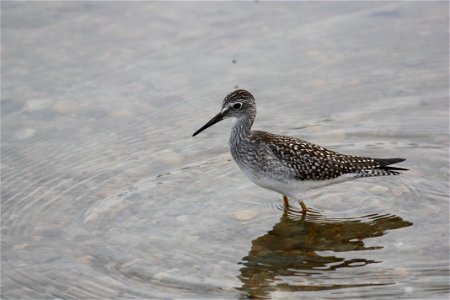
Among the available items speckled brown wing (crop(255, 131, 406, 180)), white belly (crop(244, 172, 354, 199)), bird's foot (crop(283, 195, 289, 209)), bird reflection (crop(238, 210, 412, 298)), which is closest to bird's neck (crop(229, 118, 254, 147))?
speckled brown wing (crop(255, 131, 406, 180))

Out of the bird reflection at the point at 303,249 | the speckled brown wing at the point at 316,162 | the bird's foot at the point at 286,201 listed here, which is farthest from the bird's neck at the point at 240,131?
the bird reflection at the point at 303,249

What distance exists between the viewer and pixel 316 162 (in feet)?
34.0

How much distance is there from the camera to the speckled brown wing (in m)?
10.3

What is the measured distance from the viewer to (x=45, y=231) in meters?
10.1

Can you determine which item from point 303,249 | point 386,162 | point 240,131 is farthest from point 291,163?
point 386,162

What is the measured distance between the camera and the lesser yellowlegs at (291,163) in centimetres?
1028

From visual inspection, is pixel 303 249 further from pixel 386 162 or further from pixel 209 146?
pixel 209 146

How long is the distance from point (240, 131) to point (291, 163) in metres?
0.86

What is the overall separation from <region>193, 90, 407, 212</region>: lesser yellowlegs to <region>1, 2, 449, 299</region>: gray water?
0.45 m

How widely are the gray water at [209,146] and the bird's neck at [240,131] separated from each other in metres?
0.77

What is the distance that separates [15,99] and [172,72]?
8.77 ft

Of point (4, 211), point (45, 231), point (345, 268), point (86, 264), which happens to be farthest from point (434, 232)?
point (4, 211)

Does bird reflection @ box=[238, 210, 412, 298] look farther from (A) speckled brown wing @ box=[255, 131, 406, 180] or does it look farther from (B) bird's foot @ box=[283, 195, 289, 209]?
(A) speckled brown wing @ box=[255, 131, 406, 180]

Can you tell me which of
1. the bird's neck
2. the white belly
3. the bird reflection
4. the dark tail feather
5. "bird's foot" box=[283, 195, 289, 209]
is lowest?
the bird reflection
